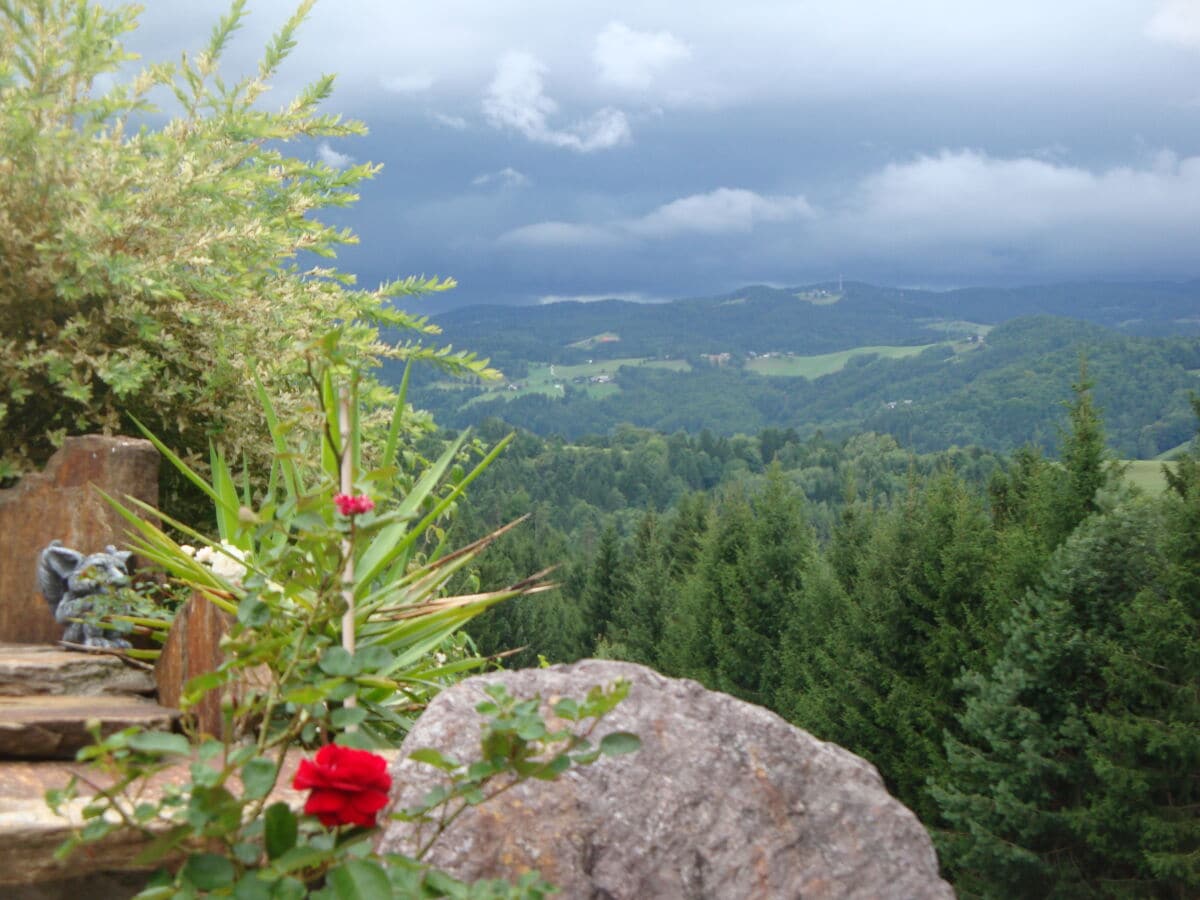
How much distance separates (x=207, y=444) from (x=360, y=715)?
3871 mm

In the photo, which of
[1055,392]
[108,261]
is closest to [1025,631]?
[108,261]

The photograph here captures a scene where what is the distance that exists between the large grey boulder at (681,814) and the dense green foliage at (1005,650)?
343cm

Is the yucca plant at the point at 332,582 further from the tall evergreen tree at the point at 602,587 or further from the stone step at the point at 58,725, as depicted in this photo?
the tall evergreen tree at the point at 602,587

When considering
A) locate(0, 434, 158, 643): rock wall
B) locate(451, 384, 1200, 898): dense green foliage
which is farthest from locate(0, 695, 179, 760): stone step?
locate(451, 384, 1200, 898): dense green foliage

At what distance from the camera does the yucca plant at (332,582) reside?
2.43m

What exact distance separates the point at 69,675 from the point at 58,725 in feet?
2.39

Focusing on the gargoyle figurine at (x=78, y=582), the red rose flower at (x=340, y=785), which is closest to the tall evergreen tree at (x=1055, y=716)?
the gargoyle figurine at (x=78, y=582)

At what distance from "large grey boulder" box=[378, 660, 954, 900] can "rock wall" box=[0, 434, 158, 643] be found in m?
2.32

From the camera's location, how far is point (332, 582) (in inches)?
99.2

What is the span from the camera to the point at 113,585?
4340mm

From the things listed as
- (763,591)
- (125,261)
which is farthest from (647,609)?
(125,261)

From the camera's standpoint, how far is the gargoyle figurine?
430cm

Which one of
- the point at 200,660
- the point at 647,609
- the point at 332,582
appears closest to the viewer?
the point at 332,582

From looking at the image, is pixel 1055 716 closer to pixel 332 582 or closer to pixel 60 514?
pixel 60 514
